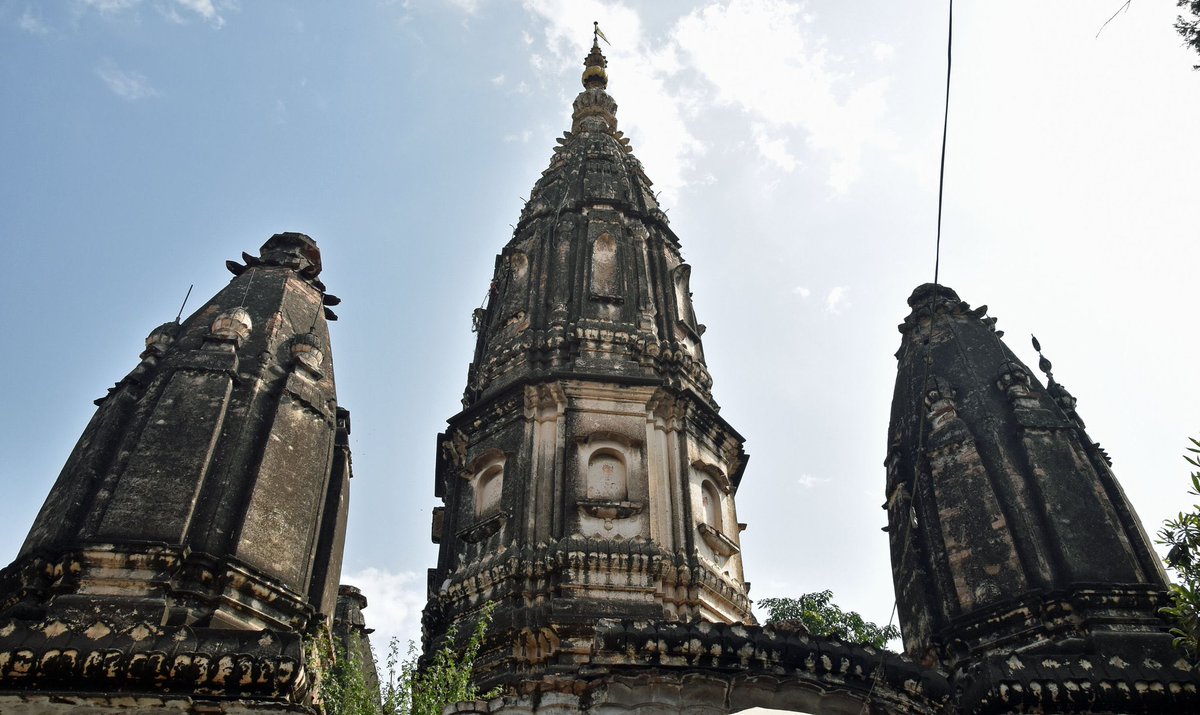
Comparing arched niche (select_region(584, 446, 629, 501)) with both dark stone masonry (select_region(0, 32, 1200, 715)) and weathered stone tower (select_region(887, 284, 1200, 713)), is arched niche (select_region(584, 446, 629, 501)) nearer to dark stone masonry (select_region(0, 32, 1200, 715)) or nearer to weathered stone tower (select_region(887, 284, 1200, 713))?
dark stone masonry (select_region(0, 32, 1200, 715))

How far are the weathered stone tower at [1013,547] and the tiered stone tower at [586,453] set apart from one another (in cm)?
272

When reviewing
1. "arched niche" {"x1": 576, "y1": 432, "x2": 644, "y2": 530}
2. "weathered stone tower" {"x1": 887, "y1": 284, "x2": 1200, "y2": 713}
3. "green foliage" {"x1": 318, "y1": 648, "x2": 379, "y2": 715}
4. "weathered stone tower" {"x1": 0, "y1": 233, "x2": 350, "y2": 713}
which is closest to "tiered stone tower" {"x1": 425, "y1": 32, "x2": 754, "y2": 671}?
"arched niche" {"x1": 576, "y1": 432, "x2": 644, "y2": 530}

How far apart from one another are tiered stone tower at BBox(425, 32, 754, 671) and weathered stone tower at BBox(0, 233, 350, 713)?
2.15 m

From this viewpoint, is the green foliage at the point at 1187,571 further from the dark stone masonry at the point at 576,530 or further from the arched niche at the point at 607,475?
the arched niche at the point at 607,475

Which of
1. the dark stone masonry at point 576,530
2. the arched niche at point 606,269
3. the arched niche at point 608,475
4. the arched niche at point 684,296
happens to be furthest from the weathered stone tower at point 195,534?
the arched niche at point 684,296

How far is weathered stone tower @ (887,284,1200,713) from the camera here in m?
9.66

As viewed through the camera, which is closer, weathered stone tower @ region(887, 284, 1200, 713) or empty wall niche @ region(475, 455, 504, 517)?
weathered stone tower @ region(887, 284, 1200, 713)

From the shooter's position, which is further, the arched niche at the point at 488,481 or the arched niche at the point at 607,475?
the arched niche at the point at 488,481

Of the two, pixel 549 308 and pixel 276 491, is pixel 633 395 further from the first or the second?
pixel 276 491

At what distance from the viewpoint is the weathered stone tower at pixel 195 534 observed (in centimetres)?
789

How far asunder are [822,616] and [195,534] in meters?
14.3

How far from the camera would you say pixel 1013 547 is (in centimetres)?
1241

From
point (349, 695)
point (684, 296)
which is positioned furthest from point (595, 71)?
point (349, 695)

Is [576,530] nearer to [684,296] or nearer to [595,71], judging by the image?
[684,296]
